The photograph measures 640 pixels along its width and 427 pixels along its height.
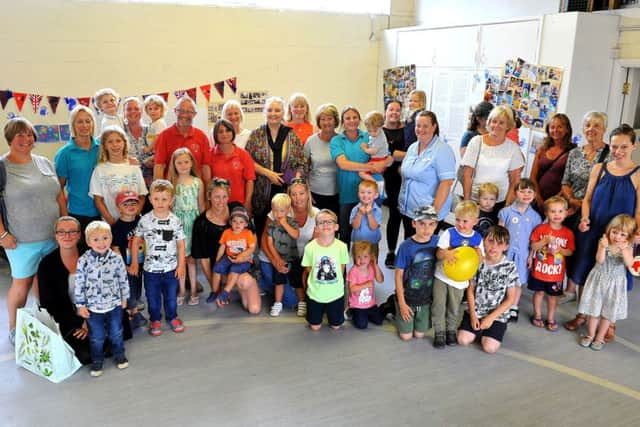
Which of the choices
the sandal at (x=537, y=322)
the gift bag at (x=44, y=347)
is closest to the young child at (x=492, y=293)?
the sandal at (x=537, y=322)

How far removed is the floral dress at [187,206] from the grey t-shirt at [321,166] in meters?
0.91

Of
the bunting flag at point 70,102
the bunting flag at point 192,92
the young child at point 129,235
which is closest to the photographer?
the young child at point 129,235

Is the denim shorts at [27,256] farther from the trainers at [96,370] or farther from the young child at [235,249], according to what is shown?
the young child at [235,249]

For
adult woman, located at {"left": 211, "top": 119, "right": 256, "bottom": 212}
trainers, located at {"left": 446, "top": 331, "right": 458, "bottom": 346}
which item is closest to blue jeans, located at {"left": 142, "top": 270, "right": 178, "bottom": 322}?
adult woman, located at {"left": 211, "top": 119, "right": 256, "bottom": 212}

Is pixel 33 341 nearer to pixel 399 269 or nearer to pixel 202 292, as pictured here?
pixel 202 292

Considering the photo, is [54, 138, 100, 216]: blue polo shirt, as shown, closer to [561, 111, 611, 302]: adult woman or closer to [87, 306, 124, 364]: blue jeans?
[87, 306, 124, 364]: blue jeans

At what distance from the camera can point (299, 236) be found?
3670mm

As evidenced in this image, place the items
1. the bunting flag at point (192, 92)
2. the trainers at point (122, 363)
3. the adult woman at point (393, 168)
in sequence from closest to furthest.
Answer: the trainers at point (122, 363), the adult woman at point (393, 168), the bunting flag at point (192, 92)

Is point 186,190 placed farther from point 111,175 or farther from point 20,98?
point 20,98

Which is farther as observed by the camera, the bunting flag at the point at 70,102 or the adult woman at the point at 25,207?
the bunting flag at the point at 70,102

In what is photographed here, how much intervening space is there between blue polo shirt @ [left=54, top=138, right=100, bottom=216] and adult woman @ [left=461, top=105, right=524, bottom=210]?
2.63 metres

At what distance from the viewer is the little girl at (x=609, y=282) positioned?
314cm

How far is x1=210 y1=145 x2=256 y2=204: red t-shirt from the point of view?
149 inches

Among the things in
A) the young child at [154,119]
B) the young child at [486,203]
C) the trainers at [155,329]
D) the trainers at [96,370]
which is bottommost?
the trainers at [96,370]
